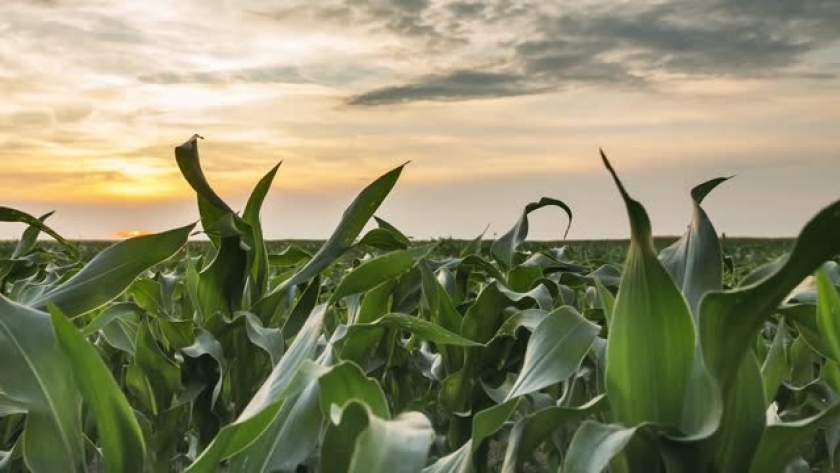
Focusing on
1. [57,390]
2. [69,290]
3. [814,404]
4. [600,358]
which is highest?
[69,290]

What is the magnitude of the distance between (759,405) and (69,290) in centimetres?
106

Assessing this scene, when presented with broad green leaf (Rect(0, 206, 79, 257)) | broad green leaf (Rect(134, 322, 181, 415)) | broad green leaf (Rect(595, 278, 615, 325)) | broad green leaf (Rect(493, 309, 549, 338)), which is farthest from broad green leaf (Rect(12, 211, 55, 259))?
broad green leaf (Rect(595, 278, 615, 325))

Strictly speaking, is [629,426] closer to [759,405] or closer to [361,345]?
[759,405]

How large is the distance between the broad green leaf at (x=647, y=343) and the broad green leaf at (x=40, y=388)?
0.66 m

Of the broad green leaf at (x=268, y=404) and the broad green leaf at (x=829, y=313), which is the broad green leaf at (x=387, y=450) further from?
the broad green leaf at (x=829, y=313)

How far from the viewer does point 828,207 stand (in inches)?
31.1

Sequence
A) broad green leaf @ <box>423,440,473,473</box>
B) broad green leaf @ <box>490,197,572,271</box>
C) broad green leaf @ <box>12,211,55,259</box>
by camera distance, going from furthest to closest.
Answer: broad green leaf @ <box>12,211,55,259</box>
broad green leaf @ <box>490,197,572,271</box>
broad green leaf @ <box>423,440,473,473</box>

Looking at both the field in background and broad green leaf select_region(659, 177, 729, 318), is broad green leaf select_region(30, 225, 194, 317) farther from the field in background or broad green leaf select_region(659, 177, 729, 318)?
the field in background

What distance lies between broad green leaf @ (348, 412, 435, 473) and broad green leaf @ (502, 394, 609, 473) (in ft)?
0.80

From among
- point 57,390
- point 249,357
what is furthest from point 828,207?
point 249,357

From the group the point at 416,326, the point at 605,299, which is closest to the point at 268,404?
the point at 416,326

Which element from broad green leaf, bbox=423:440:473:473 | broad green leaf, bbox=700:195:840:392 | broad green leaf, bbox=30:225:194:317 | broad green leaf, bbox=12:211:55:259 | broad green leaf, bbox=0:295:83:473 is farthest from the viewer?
broad green leaf, bbox=12:211:55:259

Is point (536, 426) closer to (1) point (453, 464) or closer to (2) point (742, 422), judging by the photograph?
(1) point (453, 464)

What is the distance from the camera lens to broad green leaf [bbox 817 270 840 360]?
1360mm
